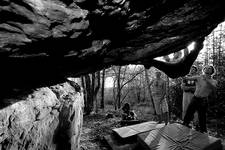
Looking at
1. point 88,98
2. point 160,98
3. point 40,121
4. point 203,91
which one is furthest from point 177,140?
point 88,98

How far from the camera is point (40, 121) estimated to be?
2586 mm

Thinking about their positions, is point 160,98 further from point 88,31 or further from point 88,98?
point 88,98

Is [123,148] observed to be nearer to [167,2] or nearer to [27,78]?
[27,78]

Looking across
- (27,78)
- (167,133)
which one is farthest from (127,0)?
(167,133)

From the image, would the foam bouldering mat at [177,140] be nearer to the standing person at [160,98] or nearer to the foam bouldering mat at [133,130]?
the foam bouldering mat at [133,130]

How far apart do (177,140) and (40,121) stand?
371 cm

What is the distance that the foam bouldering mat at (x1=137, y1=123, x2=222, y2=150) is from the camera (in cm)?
418

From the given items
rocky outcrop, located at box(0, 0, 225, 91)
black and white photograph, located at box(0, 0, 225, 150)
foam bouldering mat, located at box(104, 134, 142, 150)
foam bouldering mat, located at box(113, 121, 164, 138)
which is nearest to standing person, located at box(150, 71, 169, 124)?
foam bouldering mat, located at box(113, 121, 164, 138)

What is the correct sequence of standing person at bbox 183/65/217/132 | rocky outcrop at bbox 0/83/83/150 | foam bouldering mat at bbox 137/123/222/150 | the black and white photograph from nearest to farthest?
the black and white photograph < rocky outcrop at bbox 0/83/83/150 < foam bouldering mat at bbox 137/123/222/150 < standing person at bbox 183/65/217/132

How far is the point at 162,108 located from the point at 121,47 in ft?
13.9

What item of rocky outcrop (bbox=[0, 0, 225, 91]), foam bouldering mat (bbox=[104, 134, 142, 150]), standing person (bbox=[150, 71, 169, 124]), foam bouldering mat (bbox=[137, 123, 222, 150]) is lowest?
foam bouldering mat (bbox=[104, 134, 142, 150])

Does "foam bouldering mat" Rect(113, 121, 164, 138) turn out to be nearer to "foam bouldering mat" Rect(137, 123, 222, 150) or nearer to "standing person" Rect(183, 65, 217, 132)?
"foam bouldering mat" Rect(137, 123, 222, 150)

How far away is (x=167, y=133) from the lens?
4.97 metres

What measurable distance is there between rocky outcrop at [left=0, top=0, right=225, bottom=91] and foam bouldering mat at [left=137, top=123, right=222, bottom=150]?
2510 millimetres
